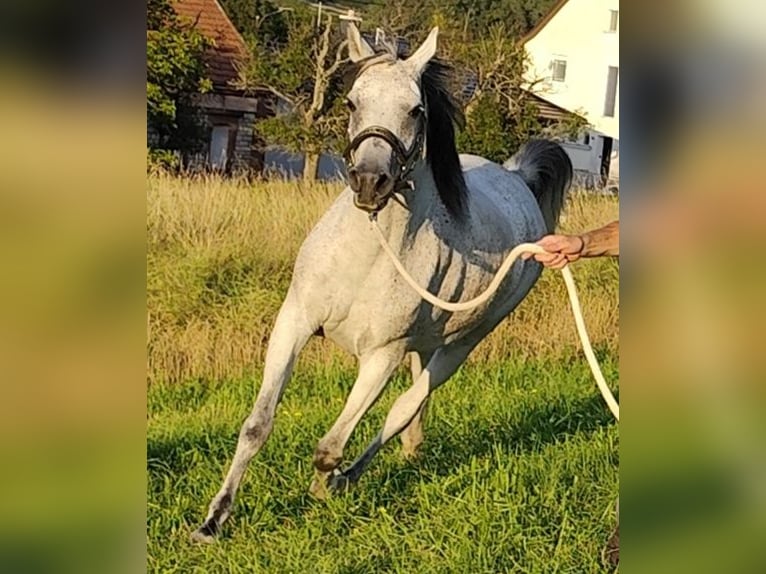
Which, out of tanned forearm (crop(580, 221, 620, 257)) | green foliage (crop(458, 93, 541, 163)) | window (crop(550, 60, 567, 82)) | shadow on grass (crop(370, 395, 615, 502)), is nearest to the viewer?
tanned forearm (crop(580, 221, 620, 257))

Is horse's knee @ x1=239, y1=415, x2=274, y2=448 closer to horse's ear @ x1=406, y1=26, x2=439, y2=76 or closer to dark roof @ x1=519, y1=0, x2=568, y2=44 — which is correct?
horse's ear @ x1=406, y1=26, x2=439, y2=76

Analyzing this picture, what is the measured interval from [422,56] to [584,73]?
4.00 meters

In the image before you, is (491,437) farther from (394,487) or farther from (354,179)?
(354,179)

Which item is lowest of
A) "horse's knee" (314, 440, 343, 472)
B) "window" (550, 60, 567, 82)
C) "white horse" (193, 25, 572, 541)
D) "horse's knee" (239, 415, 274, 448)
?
"horse's knee" (314, 440, 343, 472)

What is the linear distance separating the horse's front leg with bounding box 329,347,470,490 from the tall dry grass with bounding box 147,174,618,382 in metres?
1.22

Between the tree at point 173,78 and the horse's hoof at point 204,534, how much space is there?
8.82ft

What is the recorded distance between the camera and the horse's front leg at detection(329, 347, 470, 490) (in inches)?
149

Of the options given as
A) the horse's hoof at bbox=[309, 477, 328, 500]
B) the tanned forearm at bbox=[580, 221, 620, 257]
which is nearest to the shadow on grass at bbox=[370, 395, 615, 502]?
the horse's hoof at bbox=[309, 477, 328, 500]

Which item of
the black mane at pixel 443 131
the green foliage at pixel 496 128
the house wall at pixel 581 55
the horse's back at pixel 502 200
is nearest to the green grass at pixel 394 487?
the horse's back at pixel 502 200

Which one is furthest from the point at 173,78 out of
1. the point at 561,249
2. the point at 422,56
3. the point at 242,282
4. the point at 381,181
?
the point at 561,249
